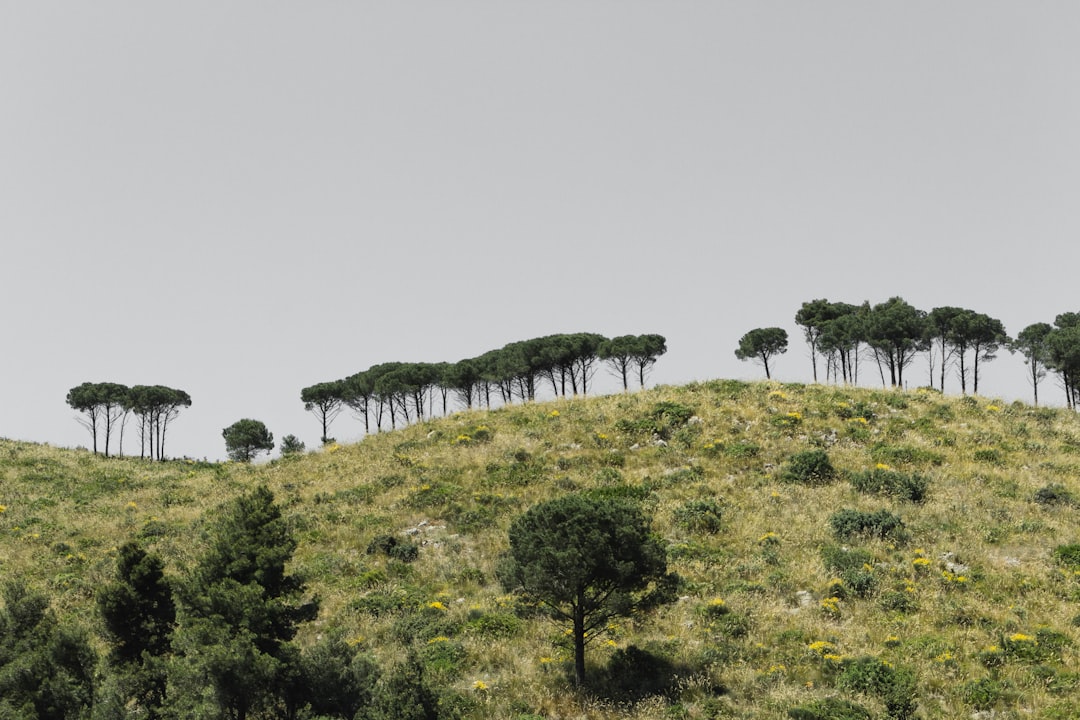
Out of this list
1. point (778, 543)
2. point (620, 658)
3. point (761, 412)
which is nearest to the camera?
point (620, 658)

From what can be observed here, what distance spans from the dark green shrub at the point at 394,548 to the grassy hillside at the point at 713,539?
0.64 ft

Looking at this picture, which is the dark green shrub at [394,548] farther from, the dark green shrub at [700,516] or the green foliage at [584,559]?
the dark green shrub at [700,516]

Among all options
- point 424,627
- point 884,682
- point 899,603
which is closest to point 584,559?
point 424,627

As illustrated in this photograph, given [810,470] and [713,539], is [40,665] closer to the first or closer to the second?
[713,539]

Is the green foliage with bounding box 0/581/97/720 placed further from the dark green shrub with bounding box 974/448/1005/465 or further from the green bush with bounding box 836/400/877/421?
the dark green shrub with bounding box 974/448/1005/465

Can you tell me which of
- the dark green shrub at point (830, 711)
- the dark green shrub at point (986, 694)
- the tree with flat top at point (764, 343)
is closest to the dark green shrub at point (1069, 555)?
the dark green shrub at point (986, 694)

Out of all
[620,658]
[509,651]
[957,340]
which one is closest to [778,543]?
[620,658]

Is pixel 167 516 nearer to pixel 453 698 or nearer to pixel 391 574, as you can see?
pixel 391 574

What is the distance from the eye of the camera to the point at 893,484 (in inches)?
1169

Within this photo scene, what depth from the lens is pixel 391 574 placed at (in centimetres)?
2697

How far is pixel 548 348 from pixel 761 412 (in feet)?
186

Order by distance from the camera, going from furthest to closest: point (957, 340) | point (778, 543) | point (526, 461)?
point (957, 340), point (526, 461), point (778, 543)

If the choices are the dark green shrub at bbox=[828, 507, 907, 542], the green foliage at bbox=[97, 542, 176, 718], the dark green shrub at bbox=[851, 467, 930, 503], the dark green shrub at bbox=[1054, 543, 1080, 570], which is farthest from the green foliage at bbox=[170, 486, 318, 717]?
the dark green shrub at bbox=[1054, 543, 1080, 570]

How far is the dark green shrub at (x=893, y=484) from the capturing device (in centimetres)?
2909
